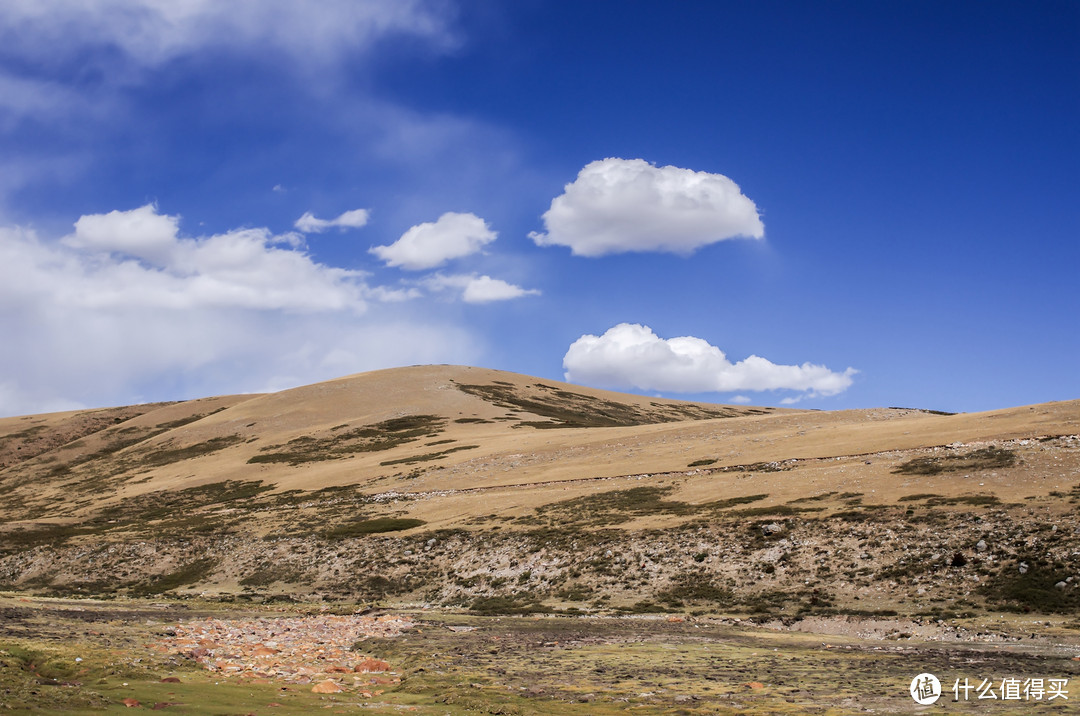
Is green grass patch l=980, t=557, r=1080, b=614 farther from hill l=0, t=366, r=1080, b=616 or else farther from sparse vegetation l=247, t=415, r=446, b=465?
sparse vegetation l=247, t=415, r=446, b=465

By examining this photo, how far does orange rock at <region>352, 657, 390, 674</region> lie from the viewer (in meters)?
23.5

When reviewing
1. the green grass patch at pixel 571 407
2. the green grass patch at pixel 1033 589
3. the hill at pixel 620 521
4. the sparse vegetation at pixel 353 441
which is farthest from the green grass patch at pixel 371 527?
the green grass patch at pixel 571 407

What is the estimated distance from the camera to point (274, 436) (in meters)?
131

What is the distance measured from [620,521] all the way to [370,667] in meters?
32.1

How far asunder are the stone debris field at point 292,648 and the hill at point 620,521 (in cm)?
1194

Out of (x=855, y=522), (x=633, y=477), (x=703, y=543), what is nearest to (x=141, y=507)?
(x=633, y=477)

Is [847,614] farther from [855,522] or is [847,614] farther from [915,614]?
[855,522]

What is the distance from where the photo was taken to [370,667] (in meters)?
23.7

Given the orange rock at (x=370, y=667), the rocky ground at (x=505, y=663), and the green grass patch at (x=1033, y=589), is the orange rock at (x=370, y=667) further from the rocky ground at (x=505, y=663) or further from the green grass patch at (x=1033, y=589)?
the green grass patch at (x=1033, y=589)

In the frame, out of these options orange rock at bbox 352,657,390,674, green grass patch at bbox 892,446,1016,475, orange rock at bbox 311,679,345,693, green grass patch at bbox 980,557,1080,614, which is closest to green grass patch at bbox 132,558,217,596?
orange rock at bbox 352,657,390,674

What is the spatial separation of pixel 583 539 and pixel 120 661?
33.2 meters

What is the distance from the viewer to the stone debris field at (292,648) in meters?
21.8

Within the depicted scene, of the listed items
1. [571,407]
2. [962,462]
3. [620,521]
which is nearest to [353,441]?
[571,407]

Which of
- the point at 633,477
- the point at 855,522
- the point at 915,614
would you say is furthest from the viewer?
the point at 633,477
